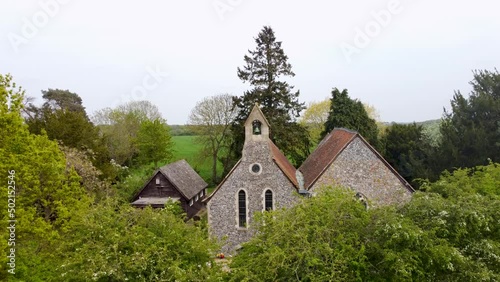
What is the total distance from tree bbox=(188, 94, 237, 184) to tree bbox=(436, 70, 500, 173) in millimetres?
22787

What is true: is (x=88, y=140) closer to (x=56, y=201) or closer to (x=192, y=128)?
(x=56, y=201)

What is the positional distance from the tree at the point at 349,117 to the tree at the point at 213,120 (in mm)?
12658

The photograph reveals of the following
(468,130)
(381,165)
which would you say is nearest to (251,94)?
(381,165)

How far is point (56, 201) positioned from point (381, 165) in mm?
16317

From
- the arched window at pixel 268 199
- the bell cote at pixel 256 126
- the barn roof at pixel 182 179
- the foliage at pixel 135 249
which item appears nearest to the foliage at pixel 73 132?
the barn roof at pixel 182 179

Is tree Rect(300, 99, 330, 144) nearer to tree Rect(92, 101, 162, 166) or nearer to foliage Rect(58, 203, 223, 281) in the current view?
tree Rect(92, 101, 162, 166)

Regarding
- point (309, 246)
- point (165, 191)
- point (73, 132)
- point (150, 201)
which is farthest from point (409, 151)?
point (73, 132)

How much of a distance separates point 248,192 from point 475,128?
2065cm

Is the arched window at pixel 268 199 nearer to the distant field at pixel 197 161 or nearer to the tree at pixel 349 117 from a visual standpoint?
the tree at pixel 349 117

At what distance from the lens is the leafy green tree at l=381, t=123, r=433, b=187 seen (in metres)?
31.2

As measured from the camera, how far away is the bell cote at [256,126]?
758 inches

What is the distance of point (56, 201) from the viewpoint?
14.5m

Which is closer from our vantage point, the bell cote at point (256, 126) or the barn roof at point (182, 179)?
the bell cote at point (256, 126)

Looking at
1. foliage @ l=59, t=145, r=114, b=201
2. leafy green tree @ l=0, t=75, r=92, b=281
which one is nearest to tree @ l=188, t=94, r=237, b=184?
foliage @ l=59, t=145, r=114, b=201
